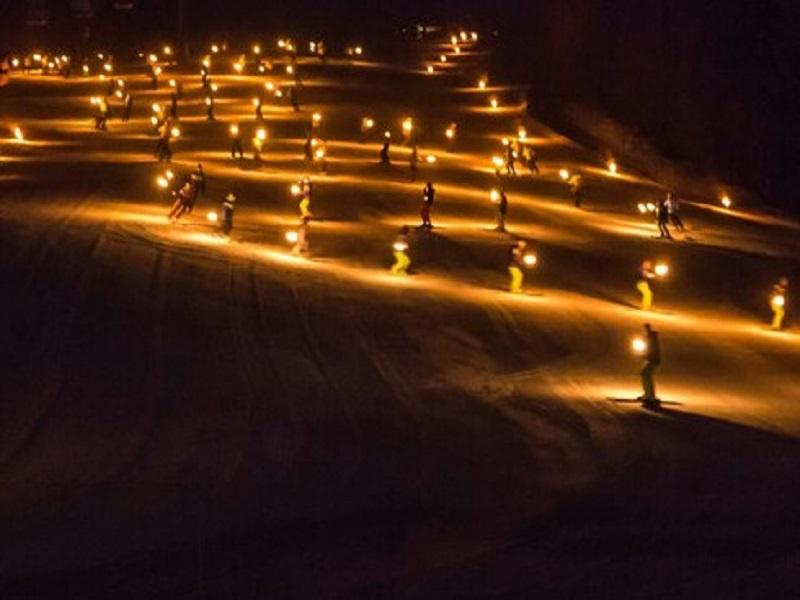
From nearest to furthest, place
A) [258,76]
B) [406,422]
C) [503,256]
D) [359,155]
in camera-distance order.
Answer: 1. [406,422]
2. [503,256]
3. [359,155]
4. [258,76]

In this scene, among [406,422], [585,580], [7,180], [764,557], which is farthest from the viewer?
[7,180]

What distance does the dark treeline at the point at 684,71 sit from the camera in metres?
74.2

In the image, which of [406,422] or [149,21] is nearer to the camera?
[406,422]

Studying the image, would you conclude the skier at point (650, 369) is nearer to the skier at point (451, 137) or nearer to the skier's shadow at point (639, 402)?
the skier's shadow at point (639, 402)

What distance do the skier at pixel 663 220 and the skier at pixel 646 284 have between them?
10.7 metres

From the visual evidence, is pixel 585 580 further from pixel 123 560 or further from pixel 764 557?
pixel 123 560

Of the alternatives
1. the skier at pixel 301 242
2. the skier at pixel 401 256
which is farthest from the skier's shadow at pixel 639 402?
the skier at pixel 301 242

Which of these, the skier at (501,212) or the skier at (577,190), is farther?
the skier at (577,190)

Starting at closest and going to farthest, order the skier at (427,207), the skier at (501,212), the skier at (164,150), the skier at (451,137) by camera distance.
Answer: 1. the skier at (427,207)
2. the skier at (501,212)
3. the skier at (164,150)
4. the skier at (451,137)

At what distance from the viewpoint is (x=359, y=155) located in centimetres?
5872

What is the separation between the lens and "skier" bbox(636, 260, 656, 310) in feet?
112

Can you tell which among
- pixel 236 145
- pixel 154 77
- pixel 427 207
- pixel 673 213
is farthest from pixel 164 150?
pixel 154 77

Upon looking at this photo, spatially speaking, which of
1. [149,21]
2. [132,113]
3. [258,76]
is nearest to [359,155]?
[132,113]

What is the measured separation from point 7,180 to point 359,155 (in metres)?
15.8
